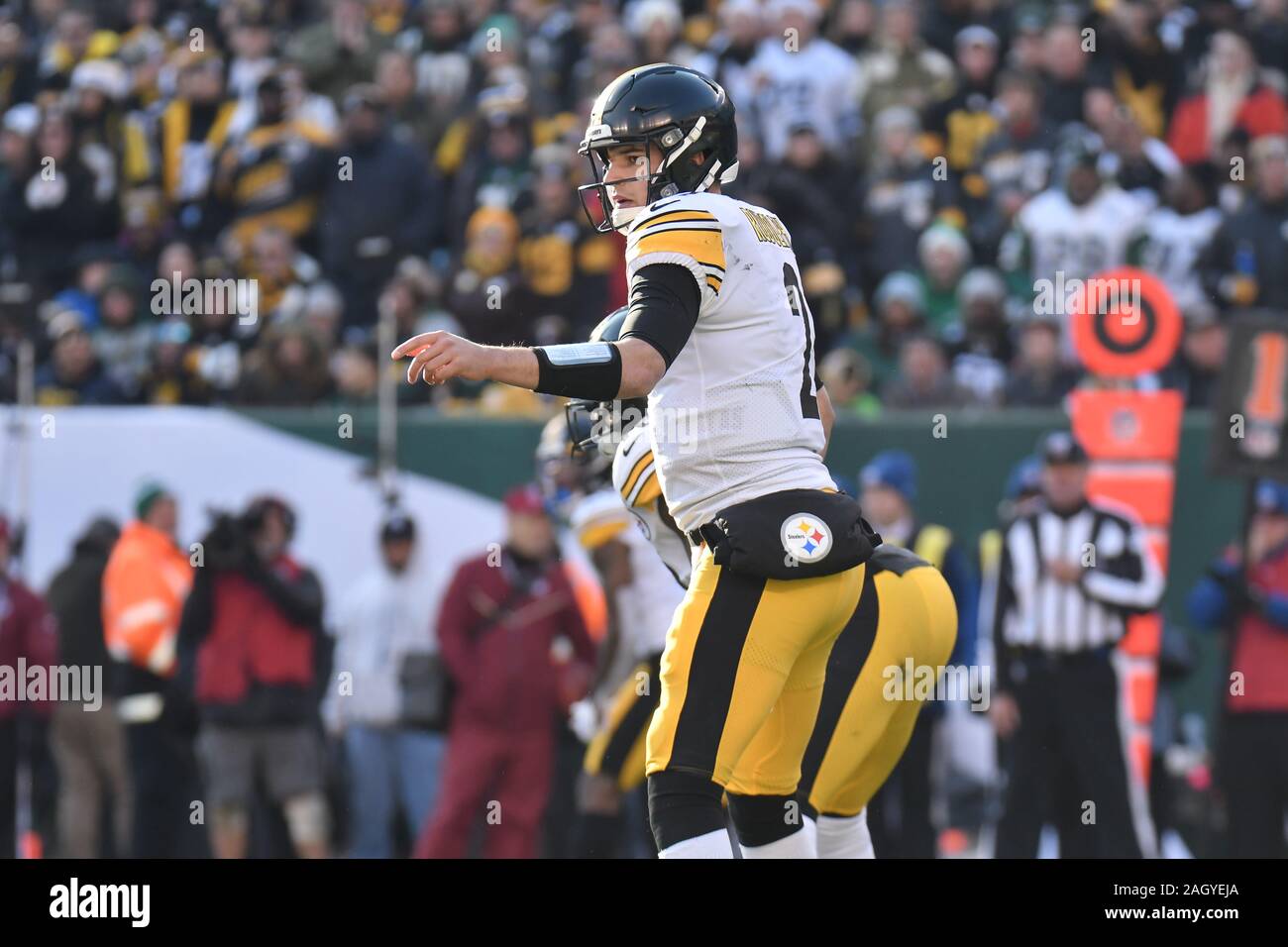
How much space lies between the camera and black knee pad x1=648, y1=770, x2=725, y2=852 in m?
4.94

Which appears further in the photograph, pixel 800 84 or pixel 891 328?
pixel 800 84

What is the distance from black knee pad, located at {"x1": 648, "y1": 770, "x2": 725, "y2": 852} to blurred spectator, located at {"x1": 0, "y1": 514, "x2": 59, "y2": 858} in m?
5.57

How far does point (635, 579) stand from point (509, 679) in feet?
3.79

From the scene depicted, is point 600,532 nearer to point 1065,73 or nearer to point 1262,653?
point 1262,653

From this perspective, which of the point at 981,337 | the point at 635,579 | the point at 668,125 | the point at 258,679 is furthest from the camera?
the point at 981,337

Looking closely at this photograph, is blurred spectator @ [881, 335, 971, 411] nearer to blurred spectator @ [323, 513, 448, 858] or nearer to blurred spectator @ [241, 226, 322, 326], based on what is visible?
blurred spectator @ [323, 513, 448, 858]

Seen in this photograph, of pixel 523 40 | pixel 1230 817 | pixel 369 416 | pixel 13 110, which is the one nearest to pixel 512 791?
pixel 369 416

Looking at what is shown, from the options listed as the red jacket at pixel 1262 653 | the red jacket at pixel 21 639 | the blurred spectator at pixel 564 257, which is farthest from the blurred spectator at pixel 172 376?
the red jacket at pixel 1262 653

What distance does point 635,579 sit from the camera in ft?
28.0

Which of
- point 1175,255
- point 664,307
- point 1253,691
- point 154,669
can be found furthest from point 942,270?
point 664,307

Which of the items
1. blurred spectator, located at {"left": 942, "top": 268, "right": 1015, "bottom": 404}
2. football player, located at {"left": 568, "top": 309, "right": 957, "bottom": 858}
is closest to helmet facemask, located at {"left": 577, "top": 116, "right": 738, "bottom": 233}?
football player, located at {"left": 568, "top": 309, "right": 957, "bottom": 858}

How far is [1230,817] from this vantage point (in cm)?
912
